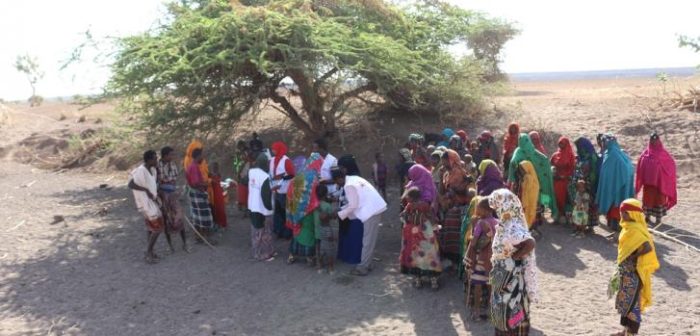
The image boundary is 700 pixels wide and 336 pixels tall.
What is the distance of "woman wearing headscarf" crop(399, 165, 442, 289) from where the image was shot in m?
6.45

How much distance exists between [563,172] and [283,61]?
5.67m

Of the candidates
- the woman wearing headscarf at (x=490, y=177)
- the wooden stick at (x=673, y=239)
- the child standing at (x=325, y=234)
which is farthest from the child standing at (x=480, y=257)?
the wooden stick at (x=673, y=239)

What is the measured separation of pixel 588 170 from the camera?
841 centimetres

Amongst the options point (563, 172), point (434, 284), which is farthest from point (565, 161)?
point (434, 284)

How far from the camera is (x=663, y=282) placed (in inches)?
270

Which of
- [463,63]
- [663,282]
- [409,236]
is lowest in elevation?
[663,282]

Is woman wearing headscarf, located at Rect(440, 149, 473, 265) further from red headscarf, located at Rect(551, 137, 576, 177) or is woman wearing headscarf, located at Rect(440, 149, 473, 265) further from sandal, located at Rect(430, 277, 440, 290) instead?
red headscarf, located at Rect(551, 137, 576, 177)

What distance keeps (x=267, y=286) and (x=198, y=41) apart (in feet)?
18.6

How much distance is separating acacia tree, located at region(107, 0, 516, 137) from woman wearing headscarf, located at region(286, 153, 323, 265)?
8.89ft

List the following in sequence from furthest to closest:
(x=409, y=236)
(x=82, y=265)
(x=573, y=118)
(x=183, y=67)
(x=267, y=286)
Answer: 1. (x=573, y=118)
2. (x=183, y=67)
3. (x=82, y=265)
4. (x=267, y=286)
5. (x=409, y=236)

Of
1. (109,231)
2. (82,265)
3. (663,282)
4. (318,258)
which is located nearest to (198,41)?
(109,231)

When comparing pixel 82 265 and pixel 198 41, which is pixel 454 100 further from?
pixel 82 265

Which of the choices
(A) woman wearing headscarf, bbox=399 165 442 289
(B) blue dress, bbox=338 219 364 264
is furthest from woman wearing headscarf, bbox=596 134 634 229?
(B) blue dress, bbox=338 219 364 264

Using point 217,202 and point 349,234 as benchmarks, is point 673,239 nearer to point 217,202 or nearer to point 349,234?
point 349,234
